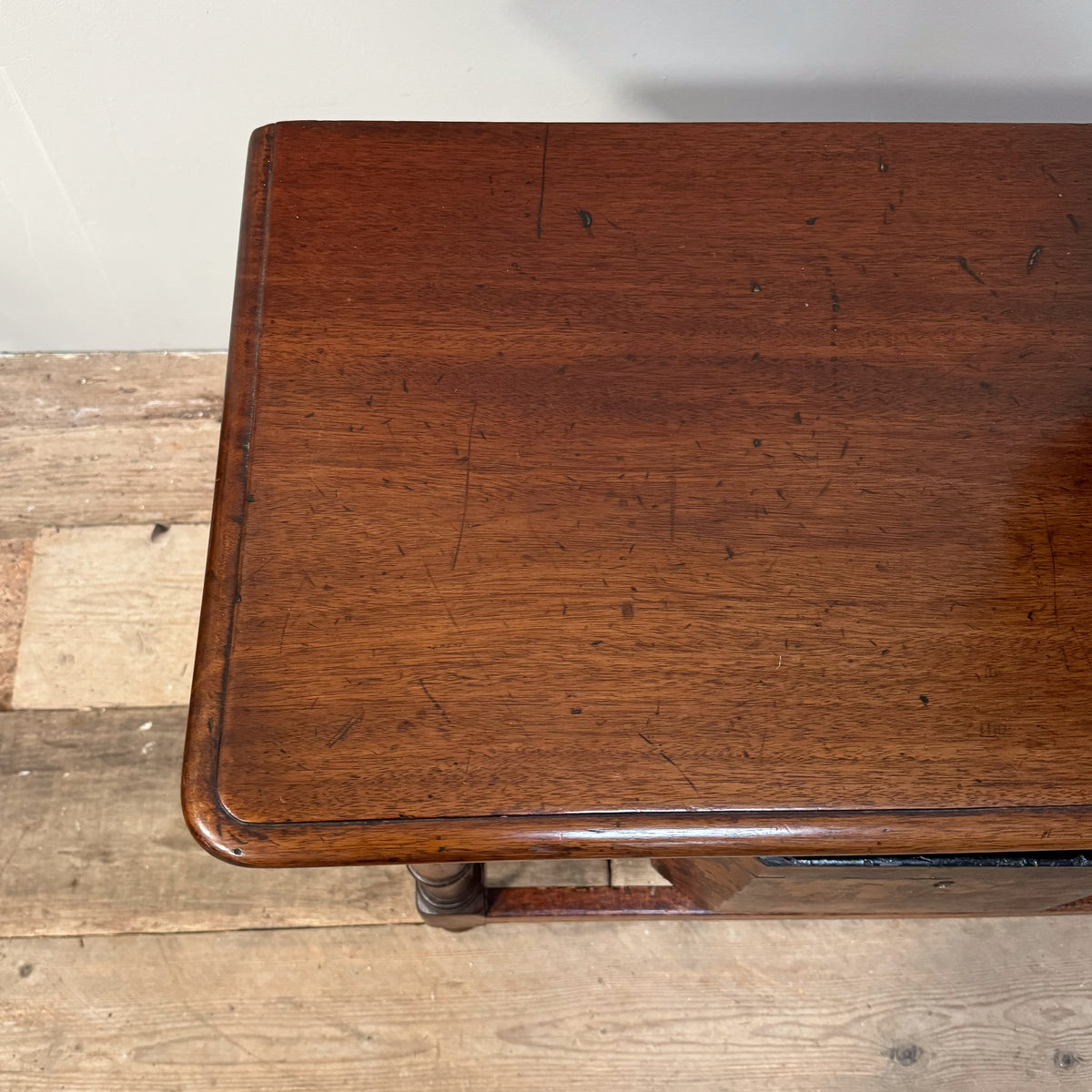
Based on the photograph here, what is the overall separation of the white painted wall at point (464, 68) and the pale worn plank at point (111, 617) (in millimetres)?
379

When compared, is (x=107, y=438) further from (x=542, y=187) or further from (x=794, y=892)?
(x=794, y=892)

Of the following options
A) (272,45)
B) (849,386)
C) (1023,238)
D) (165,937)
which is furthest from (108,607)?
(1023,238)

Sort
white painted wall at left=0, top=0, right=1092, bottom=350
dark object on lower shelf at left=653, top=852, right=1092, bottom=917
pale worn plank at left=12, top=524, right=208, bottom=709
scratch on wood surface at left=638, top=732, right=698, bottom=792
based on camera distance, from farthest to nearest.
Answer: pale worn plank at left=12, top=524, right=208, bottom=709 < white painted wall at left=0, top=0, right=1092, bottom=350 < dark object on lower shelf at left=653, top=852, right=1092, bottom=917 < scratch on wood surface at left=638, top=732, right=698, bottom=792

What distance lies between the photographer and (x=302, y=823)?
18.8 inches

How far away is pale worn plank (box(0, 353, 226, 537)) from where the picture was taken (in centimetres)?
112

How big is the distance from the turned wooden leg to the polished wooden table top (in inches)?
11.7

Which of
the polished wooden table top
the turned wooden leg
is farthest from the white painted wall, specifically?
the turned wooden leg

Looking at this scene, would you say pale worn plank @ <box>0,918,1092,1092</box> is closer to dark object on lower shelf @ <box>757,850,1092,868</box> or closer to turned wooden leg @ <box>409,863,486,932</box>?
turned wooden leg @ <box>409,863,486,932</box>

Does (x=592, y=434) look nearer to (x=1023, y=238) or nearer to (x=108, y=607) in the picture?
(x=1023, y=238)

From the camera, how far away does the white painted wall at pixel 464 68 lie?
717 mm

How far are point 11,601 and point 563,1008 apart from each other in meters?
0.76

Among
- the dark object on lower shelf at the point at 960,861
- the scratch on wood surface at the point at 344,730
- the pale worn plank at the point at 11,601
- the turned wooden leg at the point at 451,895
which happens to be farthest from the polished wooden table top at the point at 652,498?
the pale worn plank at the point at 11,601

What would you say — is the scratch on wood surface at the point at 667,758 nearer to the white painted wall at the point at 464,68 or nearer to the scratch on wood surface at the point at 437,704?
the scratch on wood surface at the point at 437,704

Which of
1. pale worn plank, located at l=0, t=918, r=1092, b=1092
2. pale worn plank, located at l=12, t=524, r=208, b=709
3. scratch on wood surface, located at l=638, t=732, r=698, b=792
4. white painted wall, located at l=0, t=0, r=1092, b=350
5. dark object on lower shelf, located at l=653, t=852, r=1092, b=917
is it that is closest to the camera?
scratch on wood surface, located at l=638, t=732, r=698, b=792
